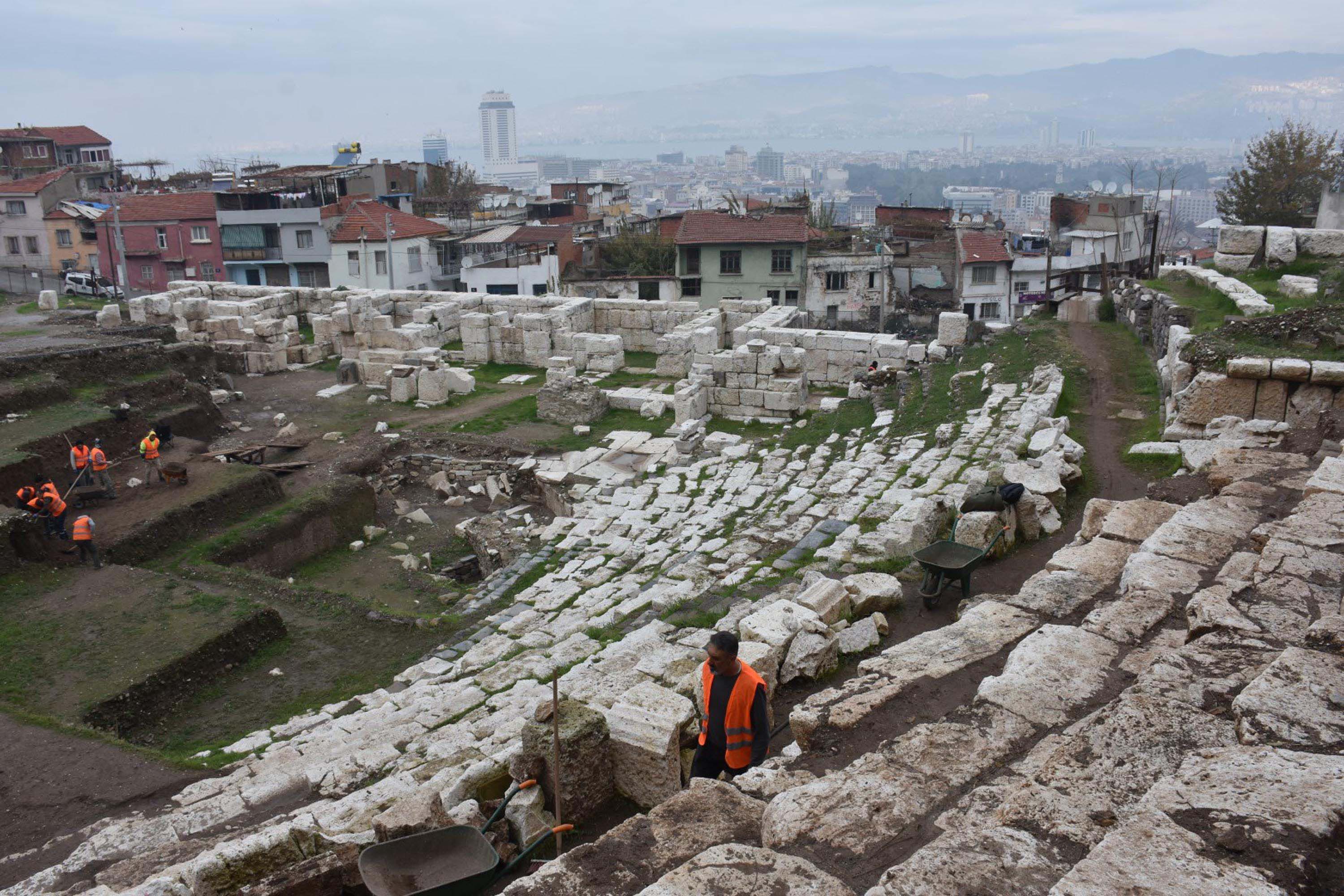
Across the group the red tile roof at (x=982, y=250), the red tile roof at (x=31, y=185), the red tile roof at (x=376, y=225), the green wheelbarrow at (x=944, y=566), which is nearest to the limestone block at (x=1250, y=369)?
the green wheelbarrow at (x=944, y=566)

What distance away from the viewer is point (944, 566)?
8.86 metres

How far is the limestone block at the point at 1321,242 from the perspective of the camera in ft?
58.0

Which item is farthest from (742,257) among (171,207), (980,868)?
(980,868)

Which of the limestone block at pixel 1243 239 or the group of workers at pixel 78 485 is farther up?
the limestone block at pixel 1243 239

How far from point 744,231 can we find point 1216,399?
28.9 m

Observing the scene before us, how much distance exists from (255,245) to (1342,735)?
45325mm

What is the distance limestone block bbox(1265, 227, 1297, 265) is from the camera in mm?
18344

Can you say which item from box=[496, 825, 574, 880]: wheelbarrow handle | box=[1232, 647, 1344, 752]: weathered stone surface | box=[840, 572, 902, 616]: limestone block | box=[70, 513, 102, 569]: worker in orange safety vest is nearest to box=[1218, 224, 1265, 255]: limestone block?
box=[840, 572, 902, 616]: limestone block

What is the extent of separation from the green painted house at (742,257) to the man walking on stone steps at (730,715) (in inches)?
1294

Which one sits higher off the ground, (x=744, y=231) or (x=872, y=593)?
(x=744, y=231)

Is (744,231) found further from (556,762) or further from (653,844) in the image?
(653,844)

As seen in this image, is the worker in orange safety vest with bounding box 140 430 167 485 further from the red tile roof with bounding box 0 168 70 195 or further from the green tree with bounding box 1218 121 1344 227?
the red tile roof with bounding box 0 168 70 195

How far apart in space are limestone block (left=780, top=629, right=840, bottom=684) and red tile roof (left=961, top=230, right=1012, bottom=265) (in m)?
38.9

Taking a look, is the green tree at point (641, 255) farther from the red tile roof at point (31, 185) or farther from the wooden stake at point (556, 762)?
the wooden stake at point (556, 762)
